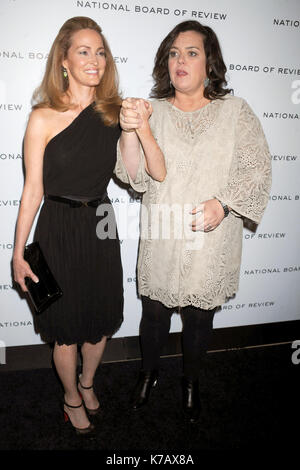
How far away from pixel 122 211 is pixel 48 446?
1.34m

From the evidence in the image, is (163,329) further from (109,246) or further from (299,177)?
(299,177)

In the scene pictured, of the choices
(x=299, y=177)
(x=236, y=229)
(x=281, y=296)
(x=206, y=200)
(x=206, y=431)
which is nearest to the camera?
(x=206, y=200)

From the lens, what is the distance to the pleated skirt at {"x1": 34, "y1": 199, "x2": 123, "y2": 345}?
1440 millimetres

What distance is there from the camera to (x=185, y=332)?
1789mm

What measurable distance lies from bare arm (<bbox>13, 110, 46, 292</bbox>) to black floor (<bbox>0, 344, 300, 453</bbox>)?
85 cm

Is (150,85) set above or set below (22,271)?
above

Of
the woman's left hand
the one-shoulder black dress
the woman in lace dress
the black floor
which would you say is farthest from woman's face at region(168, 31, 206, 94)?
the black floor

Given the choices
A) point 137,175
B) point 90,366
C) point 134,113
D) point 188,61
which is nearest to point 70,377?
point 90,366

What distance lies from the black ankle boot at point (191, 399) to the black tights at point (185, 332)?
0.05 m

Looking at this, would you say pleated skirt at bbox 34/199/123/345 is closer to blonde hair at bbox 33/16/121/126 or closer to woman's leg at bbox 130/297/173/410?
woman's leg at bbox 130/297/173/410

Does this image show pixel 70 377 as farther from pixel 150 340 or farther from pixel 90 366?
pixel 150 340

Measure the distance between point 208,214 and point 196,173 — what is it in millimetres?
197

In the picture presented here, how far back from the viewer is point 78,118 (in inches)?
52.9

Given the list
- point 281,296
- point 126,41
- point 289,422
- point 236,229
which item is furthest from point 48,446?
point 126,41
